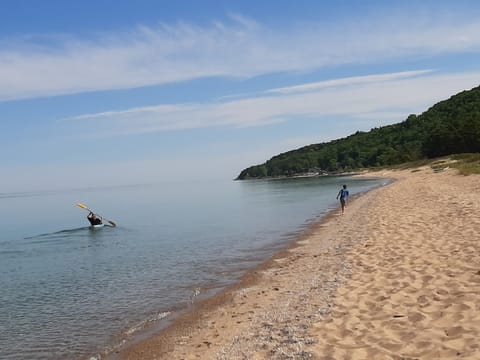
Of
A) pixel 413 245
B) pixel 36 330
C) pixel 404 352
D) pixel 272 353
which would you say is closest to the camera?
pixel 404 352

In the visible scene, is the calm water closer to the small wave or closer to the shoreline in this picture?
the small wave

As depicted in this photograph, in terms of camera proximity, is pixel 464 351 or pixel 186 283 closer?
pixel 464 351

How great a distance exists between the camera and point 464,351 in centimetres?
592

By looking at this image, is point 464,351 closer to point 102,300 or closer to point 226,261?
point 102,300

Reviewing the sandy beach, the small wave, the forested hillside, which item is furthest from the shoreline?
the forested hillside

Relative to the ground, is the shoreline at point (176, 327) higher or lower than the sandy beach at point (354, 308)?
lower

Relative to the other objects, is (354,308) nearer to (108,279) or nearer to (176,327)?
(176,327)

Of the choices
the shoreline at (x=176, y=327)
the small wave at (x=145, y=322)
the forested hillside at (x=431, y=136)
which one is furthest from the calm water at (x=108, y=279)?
the forested hillside at (x=431, y=136)

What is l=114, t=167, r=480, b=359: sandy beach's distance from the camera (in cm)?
681

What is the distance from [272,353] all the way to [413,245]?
854 centimetres

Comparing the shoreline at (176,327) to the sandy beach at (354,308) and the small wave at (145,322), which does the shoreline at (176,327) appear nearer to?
the sandy beach at (354,308)

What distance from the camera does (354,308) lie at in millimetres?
8773

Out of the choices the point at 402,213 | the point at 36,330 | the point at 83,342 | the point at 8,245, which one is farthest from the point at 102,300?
the point at 8,245

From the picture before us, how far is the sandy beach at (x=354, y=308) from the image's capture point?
6.81 metres
